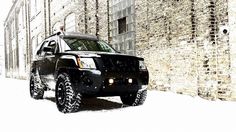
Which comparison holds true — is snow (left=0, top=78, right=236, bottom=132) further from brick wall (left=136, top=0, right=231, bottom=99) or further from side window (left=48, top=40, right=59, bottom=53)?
side window (left=48, top=40, right=59, bottom=53)

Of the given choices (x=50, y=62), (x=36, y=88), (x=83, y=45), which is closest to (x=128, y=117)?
(x=83, y=45)

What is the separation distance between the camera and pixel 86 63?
624 cm

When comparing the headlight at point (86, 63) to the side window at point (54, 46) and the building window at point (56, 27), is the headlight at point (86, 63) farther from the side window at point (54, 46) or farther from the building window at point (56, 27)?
the building window at point (56, 27)

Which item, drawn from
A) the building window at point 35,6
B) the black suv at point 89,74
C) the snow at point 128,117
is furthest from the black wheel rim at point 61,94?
the building window at point 35,6

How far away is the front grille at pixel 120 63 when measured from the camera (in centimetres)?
627

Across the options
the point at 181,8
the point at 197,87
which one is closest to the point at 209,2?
the point at 181,8

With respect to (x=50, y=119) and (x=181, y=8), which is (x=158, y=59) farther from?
(x=50, y=119)

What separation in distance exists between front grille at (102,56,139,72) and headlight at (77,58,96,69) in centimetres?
22

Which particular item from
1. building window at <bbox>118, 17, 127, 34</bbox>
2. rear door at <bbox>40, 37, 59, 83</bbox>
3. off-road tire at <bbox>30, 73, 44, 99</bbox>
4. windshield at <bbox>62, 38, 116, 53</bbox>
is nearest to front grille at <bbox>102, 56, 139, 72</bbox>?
windshield at <bbox>62, 38, 116, 53</bbox>

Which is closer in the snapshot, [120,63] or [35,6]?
[120,63]

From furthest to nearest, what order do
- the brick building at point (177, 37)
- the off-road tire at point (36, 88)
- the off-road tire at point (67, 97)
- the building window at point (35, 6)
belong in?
the building window at point (35, 6) → the off-road tire at point (36, 88) → the brick building at point (177, 37) → the off-road tire at point (67, 97)

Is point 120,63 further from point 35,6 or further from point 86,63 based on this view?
point 35,6

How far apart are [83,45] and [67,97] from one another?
1785 mm

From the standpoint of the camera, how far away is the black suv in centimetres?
612
